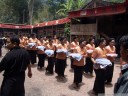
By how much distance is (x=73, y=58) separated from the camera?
917 centimetres

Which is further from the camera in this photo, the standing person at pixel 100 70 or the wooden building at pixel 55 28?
the wooden building at pixel 55 28

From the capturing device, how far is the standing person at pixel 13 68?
206 inches

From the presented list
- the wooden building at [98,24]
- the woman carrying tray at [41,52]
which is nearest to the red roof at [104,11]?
the wooden building at [98,24]

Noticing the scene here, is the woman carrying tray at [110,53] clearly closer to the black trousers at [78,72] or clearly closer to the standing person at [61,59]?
the black trousers at [78,72]

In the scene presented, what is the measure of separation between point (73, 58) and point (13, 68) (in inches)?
163

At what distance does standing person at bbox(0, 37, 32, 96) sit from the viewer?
5.22m

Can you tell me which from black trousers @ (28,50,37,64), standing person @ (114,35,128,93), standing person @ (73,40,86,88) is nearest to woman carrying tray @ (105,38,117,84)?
standing person @ (73,40,86,88)

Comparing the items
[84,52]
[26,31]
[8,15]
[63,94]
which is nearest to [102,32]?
[84,52]

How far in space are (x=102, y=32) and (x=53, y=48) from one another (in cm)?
674

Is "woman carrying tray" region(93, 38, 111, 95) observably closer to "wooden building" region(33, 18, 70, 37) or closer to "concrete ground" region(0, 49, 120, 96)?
"concrete ground" region(0, 49, 120, 96)

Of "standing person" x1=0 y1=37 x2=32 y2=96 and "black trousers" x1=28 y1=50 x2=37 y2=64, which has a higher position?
"standing person" x1=0 y1=37 x2=32 y2=96

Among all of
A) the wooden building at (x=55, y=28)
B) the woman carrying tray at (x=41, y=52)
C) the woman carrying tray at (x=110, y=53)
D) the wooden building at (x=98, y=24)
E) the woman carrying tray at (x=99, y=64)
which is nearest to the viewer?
the woman carrying tray at (x=99, y=64)

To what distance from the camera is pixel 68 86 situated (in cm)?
970

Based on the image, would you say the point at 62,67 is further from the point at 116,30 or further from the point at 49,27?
the point at 49,27
